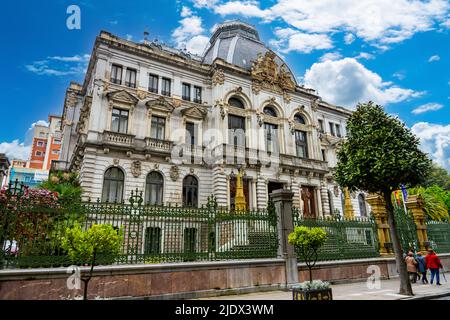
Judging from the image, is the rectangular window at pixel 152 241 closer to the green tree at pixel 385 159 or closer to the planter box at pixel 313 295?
the planter box at pixel 313 295

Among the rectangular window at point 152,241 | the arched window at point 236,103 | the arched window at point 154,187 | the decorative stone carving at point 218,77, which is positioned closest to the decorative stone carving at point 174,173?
the arched window at point 154,187

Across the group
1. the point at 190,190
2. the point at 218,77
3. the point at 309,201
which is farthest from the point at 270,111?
the point at 190,190

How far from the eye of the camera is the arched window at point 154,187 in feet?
72.1

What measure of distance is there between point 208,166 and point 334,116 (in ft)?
73.2

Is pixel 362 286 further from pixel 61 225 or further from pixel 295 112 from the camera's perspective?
pixel 295 112

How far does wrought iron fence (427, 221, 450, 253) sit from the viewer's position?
17484 mm

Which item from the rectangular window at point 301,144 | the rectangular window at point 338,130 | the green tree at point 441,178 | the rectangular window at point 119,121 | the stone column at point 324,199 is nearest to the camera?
the rectangular window at point 119,121

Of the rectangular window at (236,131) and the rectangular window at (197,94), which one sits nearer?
the rectangular window at (236,131)

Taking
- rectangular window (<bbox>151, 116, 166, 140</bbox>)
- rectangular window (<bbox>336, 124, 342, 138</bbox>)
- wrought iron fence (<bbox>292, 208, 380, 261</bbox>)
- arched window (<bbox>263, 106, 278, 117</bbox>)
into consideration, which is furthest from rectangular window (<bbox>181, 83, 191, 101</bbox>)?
rectangular window (<bbox>336, 124, 342, 138</bbox>)

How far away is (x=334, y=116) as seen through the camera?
3812 cm

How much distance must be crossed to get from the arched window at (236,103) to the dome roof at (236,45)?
14.7ft

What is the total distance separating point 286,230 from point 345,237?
3.87 meters
